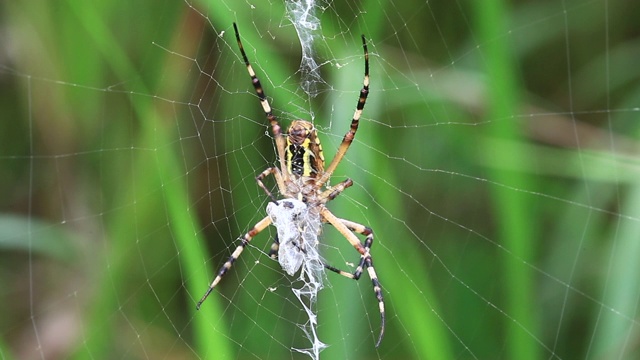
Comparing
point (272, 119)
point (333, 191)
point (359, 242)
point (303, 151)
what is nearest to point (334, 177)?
point (333, 191)

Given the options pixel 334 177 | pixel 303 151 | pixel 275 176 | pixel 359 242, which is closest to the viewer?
pixel 303 151

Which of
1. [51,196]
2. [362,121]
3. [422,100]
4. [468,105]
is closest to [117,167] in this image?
[51,196]

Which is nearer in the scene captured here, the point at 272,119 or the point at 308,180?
the point at 272,119

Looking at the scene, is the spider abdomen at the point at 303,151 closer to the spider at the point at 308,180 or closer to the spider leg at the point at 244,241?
the spider at the point at 308,180

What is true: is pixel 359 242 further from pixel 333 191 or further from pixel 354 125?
pixel 354 125

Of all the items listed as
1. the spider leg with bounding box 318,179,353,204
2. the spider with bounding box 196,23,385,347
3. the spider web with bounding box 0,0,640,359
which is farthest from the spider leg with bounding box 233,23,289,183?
the spider leg with bounding box 318,179,353,204

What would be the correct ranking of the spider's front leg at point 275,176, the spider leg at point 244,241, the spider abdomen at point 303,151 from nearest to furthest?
1. the spider abdomen at point 303,151
2. the spider's front leg at point 275,176
3. the spider leg at point 244,241

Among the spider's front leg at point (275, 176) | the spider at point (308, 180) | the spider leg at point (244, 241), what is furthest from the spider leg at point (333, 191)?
the spider leg at point (244, 241)
